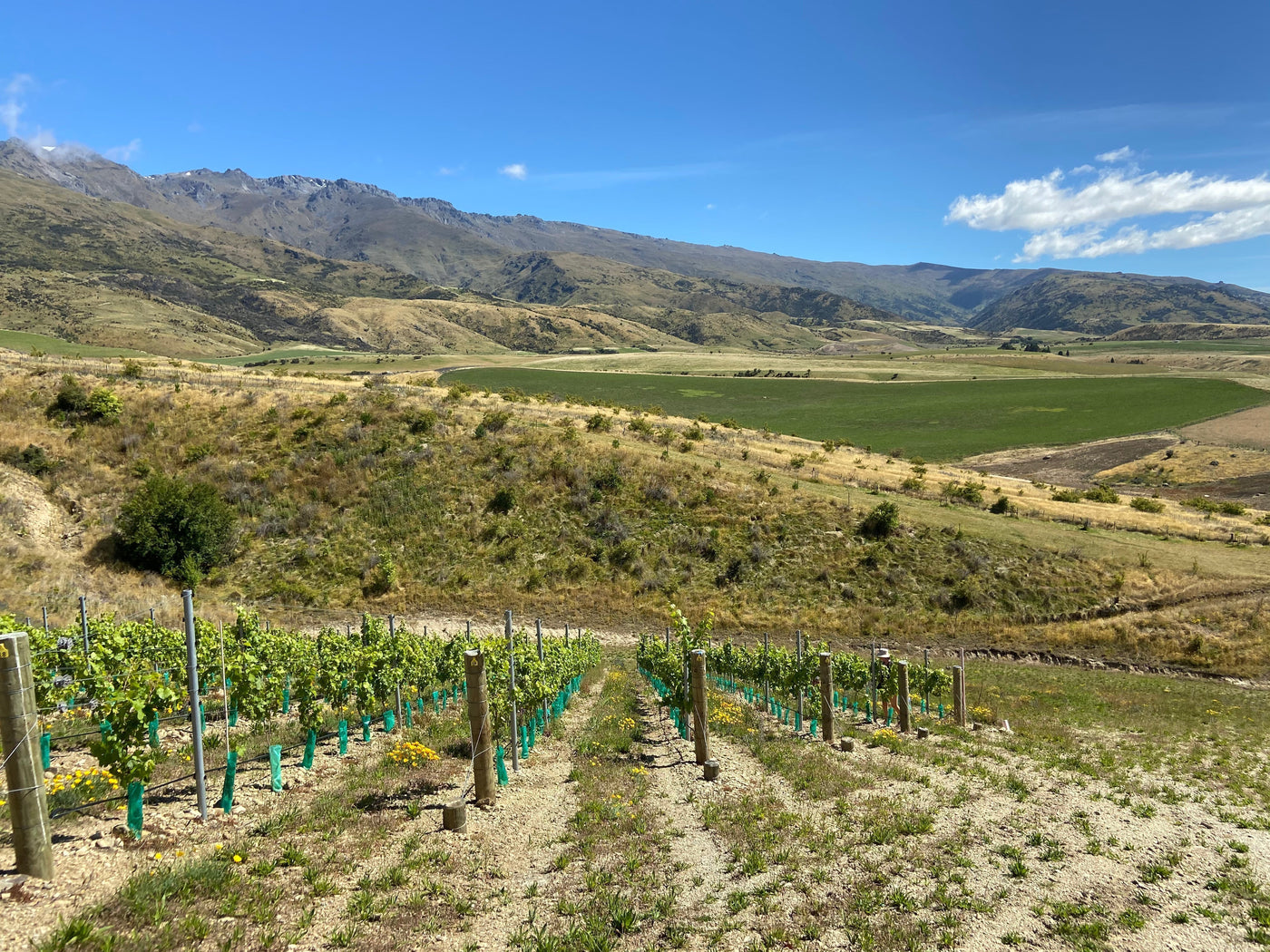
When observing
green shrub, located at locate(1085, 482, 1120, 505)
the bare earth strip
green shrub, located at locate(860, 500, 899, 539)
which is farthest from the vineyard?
the bare earth strip

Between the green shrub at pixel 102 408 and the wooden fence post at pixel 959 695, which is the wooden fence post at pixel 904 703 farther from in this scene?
the green shrub at pixel 102 408

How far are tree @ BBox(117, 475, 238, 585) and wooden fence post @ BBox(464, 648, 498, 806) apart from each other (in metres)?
32.5

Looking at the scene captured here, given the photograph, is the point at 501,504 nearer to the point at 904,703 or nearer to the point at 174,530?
the point at 174,530

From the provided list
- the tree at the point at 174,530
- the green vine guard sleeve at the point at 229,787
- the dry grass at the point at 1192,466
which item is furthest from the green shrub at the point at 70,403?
the dry grass at the point at 1192,466

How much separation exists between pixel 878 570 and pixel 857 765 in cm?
2543

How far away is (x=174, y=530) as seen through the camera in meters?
37.1

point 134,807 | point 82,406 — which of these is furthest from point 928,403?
point 134,807

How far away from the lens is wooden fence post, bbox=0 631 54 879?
7.92 meters

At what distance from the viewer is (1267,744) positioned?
20.8 m

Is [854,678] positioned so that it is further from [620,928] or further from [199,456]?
[199,456]

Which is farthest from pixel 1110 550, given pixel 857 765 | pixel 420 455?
pixel 420 455

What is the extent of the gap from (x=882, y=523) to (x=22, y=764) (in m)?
43.3

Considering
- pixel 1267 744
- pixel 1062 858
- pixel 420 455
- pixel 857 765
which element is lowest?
pixel 1267 744

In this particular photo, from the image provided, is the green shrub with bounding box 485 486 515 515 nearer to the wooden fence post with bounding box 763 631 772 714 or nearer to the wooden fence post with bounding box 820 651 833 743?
the wooden fence post with bounding box 763 631 772 714
